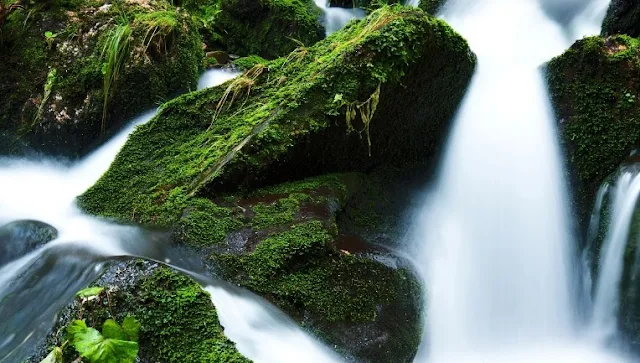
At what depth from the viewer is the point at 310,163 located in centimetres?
439

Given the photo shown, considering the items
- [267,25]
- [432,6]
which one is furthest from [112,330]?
[432,6]

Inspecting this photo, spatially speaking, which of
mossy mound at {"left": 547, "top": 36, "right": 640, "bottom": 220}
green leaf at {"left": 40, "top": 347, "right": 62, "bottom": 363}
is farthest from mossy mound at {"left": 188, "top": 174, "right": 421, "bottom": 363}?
mossy mound at {"left": 547, "top": 36, "right": 640, "bottom": 220}

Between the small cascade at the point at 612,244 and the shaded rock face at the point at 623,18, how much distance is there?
2.41 metres

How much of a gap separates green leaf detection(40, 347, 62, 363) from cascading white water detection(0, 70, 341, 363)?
38 centimetres

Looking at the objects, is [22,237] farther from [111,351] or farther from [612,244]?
[612,244]

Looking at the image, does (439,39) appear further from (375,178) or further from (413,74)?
(375,178)

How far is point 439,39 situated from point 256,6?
477 cm

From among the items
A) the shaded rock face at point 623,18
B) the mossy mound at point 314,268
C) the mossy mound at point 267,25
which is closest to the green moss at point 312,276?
the mossy mound at point 314,268

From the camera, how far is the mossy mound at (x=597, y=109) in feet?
14.9

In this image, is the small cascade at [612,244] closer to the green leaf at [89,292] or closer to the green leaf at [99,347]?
the green leaf at [99,347]

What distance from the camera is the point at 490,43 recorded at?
6316 millimetres

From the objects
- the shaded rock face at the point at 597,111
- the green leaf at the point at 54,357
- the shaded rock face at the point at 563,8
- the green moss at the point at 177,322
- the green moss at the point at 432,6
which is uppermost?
the shaded rock face at the point at 563,8

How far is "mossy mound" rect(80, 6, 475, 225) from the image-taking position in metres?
4.12

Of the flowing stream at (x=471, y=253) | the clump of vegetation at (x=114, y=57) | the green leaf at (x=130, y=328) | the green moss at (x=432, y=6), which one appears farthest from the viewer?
the green moss at (x=432, y=6)
